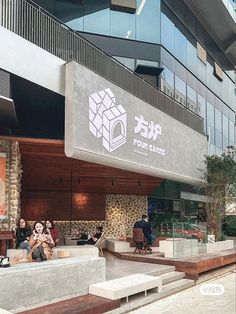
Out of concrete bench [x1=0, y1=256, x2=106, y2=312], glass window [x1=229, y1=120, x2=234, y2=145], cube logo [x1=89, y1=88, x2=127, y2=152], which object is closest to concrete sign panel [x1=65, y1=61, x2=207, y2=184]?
cube logo [x1=89, y1=88, x2=127, y2=152]

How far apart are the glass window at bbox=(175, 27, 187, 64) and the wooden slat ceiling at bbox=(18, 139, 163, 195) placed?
6.82 metres

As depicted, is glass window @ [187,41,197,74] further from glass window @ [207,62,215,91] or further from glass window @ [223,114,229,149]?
glass window @ [223,114,229,149]

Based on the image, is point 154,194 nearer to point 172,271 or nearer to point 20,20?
point 172,271

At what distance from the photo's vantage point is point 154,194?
67.8 feet

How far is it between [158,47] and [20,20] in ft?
31.3

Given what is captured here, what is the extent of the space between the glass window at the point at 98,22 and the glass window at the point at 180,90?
15.8 feet

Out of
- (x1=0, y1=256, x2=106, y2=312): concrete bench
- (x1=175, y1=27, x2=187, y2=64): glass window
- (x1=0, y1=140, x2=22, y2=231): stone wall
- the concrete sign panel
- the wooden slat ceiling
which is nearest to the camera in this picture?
(x1=0, y1=256, x2=106, y2=312): concrete bench

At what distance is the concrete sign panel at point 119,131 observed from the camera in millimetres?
10953

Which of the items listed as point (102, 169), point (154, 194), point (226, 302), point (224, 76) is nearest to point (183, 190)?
point (154, 194)

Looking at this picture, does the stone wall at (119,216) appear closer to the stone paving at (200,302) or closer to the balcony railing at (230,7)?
the stone paving at (200,302)

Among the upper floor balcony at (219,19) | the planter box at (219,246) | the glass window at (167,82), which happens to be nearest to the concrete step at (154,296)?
the planter box at (219,246)

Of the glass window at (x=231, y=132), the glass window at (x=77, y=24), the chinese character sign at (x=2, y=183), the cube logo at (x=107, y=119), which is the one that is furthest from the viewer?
the glass window at (x=231, y=132)

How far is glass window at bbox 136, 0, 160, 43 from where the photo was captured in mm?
17906

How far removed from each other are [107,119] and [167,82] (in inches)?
301
